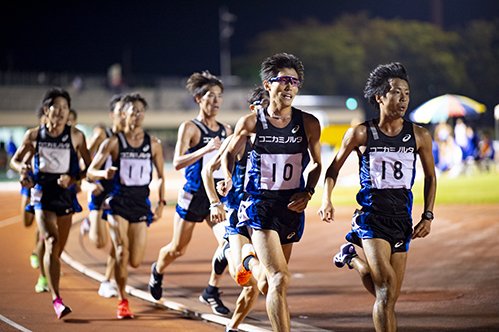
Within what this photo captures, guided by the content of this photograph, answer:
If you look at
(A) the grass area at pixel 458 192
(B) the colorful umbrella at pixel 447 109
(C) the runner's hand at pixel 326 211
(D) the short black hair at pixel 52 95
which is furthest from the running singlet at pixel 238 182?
(B) the colorful umbrella at pixel 447 109

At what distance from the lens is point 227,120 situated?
54.0 meters

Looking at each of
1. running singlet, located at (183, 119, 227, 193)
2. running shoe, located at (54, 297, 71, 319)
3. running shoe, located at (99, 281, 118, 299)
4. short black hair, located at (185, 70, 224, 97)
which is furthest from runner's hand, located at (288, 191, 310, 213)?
running shoe, located at (99, 281, 118, 299)

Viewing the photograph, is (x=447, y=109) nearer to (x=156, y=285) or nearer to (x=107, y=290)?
(x=107, y=290)

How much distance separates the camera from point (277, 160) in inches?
186

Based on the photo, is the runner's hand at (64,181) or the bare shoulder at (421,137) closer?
the bare shoulder at (421,137)

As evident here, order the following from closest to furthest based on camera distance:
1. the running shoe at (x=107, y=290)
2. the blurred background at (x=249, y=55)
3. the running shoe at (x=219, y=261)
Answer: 1. the running shoe at (x=219, y=261)
2. the running shoe at (x=107, y=290)
3. the blurred background at (x=249, y=55)

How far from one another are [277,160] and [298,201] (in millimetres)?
366

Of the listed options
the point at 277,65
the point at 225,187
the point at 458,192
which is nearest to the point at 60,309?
the point at 225,187

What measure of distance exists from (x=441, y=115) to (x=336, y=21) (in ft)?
179

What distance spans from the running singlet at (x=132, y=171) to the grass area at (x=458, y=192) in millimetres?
11504

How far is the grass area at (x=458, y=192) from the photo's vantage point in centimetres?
1733

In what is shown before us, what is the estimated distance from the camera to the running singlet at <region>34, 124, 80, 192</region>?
6848mm

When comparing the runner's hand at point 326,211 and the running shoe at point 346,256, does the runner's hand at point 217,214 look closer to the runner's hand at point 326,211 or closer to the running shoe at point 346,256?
the runner's hand at point 326,211

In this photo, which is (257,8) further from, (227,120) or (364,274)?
(364,274)
